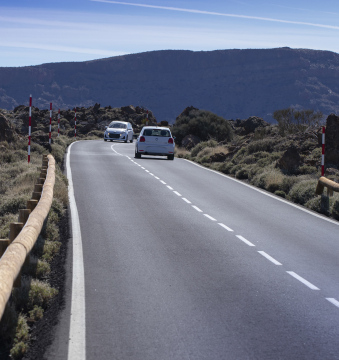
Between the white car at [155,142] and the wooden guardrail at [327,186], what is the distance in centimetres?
1499

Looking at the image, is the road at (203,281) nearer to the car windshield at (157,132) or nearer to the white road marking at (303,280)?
the white road marking at (303,280)

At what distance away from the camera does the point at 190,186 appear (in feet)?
66.5

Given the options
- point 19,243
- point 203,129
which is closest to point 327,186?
point 19,243

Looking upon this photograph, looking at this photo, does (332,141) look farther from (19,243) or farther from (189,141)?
(189,141)

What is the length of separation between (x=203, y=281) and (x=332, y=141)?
15.7 metres

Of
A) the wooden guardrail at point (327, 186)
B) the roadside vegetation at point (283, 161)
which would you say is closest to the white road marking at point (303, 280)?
the roadside vegetation at point (283, 161)

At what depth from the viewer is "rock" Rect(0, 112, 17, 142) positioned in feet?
89.2

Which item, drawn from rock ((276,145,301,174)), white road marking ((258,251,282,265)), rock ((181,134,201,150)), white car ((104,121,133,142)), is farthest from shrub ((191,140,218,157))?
white road marking ((258,251,282,265))

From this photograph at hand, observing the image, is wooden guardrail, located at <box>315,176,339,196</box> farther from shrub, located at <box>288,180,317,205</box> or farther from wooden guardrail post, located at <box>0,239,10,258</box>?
wooden guardrail post, located at <box>0,239,10,258</box>

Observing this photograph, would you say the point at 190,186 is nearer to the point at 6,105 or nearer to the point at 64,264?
the point at 64,264

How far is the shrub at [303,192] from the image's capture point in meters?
17.9

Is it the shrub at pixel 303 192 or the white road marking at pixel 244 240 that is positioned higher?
the white road marking at pixel 244 240

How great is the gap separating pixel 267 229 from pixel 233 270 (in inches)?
154

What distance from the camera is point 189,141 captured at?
4381cm
